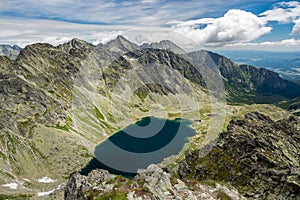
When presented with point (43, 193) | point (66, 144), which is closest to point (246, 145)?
point (43, 193)

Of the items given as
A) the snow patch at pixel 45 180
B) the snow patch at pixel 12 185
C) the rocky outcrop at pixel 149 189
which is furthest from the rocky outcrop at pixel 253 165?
the snow patch at pixel 45 180

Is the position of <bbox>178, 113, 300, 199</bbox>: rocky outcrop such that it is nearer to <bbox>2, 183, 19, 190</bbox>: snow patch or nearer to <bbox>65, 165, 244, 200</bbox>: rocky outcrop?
<bbox>65, 165, 244, 200</bbox>: rocky outcrop

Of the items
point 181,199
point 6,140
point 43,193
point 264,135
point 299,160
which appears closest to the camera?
point 181,199

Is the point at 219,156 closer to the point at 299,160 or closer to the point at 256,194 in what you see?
the point at 256,194

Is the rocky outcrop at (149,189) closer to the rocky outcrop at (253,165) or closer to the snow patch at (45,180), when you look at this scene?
the rocky outcrop at (253,165)

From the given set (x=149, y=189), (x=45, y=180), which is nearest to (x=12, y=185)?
(x=45, y=180)

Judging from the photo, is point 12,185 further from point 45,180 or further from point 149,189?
point 149,189
